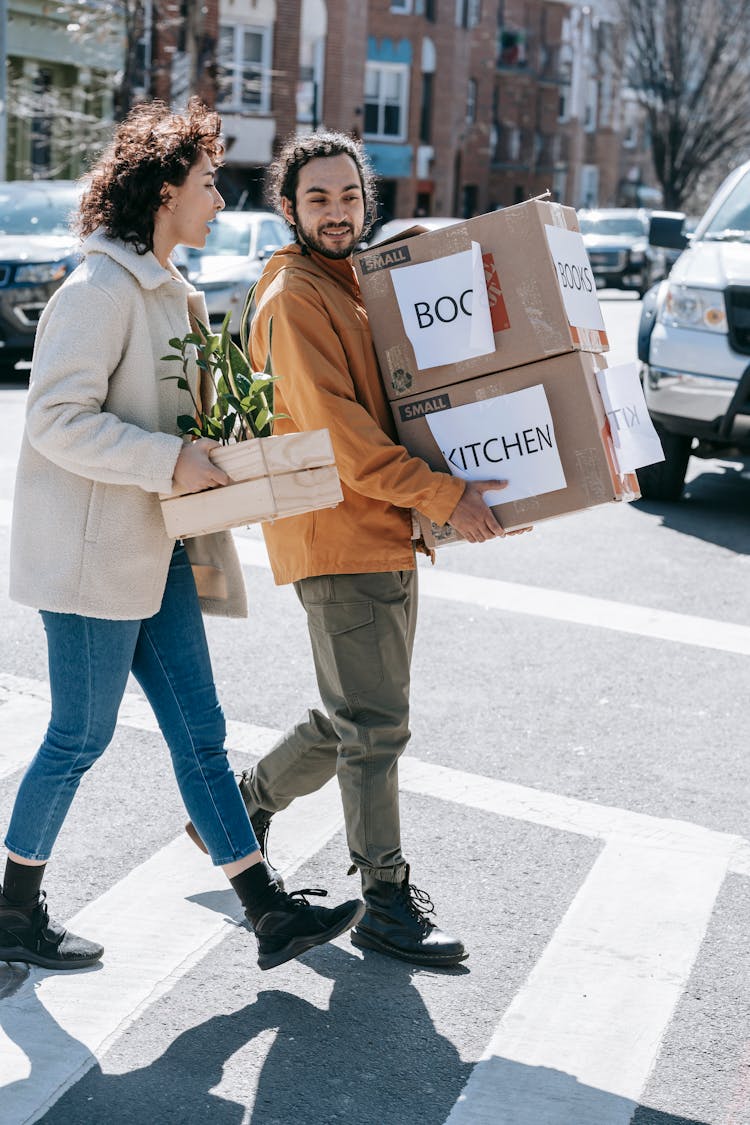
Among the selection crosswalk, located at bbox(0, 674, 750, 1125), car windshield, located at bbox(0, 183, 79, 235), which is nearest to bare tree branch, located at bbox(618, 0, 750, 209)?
car windshield, located at bbox(0, 183, 79, 235)

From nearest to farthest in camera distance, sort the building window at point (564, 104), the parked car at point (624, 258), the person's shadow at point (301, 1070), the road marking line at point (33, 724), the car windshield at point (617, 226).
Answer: the person's shadow at point (301, 1070) < the road marking line at point (33, 724) < the parked car at point (624, 258) < the car windshield at point (617, 226) < the building window at point (564, 104)

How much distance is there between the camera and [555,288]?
372cm

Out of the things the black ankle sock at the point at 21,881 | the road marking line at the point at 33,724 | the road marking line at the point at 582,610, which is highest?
the black ankle sock at the point at 21,881

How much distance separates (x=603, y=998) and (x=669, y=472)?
655 cm

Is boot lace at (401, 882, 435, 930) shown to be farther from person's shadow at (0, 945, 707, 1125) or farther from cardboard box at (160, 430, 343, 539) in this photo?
cardboard box at (160, 430, 343, 539)

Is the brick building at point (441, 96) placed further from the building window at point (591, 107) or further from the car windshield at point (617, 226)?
the car windshield at point (617, 226)

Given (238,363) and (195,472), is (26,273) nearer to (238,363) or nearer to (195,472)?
(238,363)

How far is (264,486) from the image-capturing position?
3.34 meters

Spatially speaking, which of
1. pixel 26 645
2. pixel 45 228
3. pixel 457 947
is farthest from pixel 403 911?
pixel 45 228

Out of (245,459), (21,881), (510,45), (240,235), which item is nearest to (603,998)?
(21,881)

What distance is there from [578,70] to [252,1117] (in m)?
63.0

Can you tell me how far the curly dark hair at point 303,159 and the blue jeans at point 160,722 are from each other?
94cm

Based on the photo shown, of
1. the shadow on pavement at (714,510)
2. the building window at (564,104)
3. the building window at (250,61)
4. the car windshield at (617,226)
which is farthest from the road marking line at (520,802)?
the building window at (564,104)

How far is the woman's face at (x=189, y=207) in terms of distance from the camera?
138 inches
